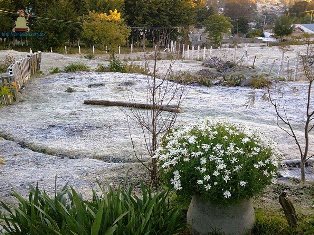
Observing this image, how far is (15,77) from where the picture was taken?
45.8ft

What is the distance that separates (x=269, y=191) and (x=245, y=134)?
1.63m

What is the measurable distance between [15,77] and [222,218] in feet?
36.3

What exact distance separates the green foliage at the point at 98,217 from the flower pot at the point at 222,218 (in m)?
0.21

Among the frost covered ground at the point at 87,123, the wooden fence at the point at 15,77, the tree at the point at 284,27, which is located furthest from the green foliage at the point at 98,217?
the tree at the point at 284,27

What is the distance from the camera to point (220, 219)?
4.31 metres

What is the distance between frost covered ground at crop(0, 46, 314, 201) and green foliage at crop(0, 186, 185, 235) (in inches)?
60.3

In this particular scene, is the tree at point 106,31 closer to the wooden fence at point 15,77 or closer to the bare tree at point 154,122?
the wooden fence at point 15,77

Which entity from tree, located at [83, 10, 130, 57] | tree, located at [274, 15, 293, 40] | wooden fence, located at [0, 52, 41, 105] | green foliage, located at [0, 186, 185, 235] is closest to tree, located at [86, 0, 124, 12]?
tree, located at [83, 10, 130, 57]

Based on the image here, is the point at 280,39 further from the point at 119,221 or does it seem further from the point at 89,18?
the point at 119,221

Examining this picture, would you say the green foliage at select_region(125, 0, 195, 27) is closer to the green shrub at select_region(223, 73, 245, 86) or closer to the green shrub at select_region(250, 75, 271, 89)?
the green shrub at select_region(223, 73, 245, 86)

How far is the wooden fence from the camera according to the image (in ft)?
41.1

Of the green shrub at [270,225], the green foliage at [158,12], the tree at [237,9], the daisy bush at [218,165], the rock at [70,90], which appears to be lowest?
the green shrub at [270,225]

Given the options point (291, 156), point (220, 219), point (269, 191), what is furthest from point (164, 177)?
point (291, 156)

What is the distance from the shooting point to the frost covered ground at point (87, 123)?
6953 mm
